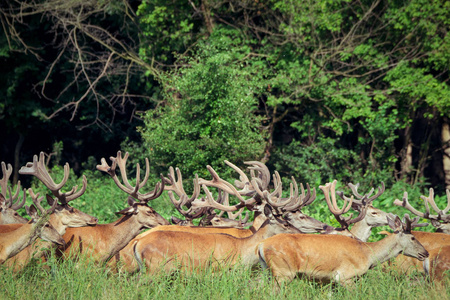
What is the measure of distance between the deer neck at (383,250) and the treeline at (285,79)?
17.2ft

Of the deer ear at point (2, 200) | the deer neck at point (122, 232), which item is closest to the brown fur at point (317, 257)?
the deer neck at point (122, 232)

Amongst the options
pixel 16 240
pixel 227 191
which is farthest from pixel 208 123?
pixel 16 240

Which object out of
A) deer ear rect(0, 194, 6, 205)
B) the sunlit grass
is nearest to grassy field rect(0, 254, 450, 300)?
the sunlit grass

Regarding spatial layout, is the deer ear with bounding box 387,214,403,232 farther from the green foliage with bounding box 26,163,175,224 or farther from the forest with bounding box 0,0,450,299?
the green foliage with bounding box 26,163,175,224

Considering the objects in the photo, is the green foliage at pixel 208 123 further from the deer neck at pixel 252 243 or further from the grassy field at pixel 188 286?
the grassy field at pixel 188 286

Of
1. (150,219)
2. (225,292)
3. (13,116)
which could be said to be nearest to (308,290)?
(225,292)

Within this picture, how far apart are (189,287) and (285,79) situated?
29.3 ft

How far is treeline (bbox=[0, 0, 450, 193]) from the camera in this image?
12.2 m

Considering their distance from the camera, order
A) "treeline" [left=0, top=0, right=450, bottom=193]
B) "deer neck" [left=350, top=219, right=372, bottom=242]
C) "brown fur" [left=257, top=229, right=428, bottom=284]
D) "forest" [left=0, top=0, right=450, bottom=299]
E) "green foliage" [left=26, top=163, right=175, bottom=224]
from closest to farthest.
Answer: "brown fur" [left=257, top=229, right=428, bottom=284]
"forest" [left=0, top=0, right=450, bottom=299]
"deer neck" [left=350, top=219, right=372, bottom=242]
"green foliage" [left=26, top=163, right=175, bottom=224]
"treeline" [left=0, top=0, right=450, bottom=193]

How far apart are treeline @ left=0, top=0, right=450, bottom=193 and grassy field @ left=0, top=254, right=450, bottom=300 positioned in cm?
551

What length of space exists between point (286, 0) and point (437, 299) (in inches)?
377

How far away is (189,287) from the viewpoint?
5957 mm

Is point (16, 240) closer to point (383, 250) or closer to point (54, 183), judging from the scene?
point (54, 183)

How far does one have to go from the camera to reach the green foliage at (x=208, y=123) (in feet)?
39.0
